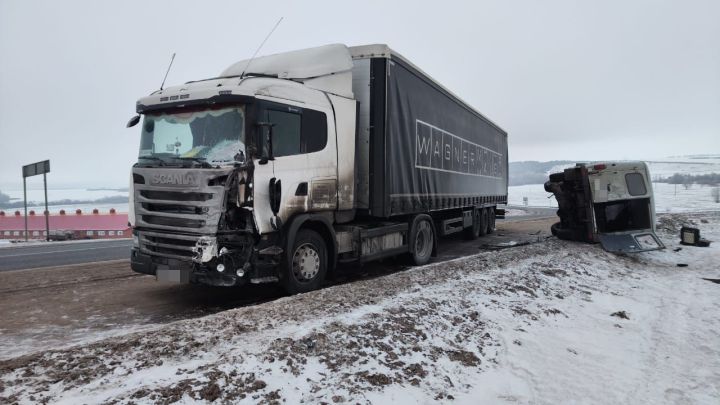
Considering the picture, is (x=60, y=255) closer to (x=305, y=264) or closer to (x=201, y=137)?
(x=201, y=137)

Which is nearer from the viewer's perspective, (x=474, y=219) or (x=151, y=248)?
(x=151, y=248)

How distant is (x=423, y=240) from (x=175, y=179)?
586 centimetres

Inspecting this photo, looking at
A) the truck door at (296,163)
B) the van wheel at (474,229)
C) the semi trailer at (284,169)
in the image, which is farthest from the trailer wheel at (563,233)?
the truck door at (296,163)

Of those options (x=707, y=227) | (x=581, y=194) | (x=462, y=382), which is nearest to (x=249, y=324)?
(x=462, y=382)

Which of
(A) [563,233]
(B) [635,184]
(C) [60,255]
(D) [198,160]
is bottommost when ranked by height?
(C) [60,255]

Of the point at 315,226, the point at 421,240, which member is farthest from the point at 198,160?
the point at 421,240

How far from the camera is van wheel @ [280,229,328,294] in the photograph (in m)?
6.18

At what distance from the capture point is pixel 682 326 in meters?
6.17

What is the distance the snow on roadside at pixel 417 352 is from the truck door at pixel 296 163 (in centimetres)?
128

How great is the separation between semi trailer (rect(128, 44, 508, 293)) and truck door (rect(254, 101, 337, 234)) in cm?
2

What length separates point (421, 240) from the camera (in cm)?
998

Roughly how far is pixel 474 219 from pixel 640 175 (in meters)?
4.66

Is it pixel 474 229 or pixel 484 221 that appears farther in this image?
pixel 484 221

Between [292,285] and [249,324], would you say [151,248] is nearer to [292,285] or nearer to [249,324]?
[292,285]
